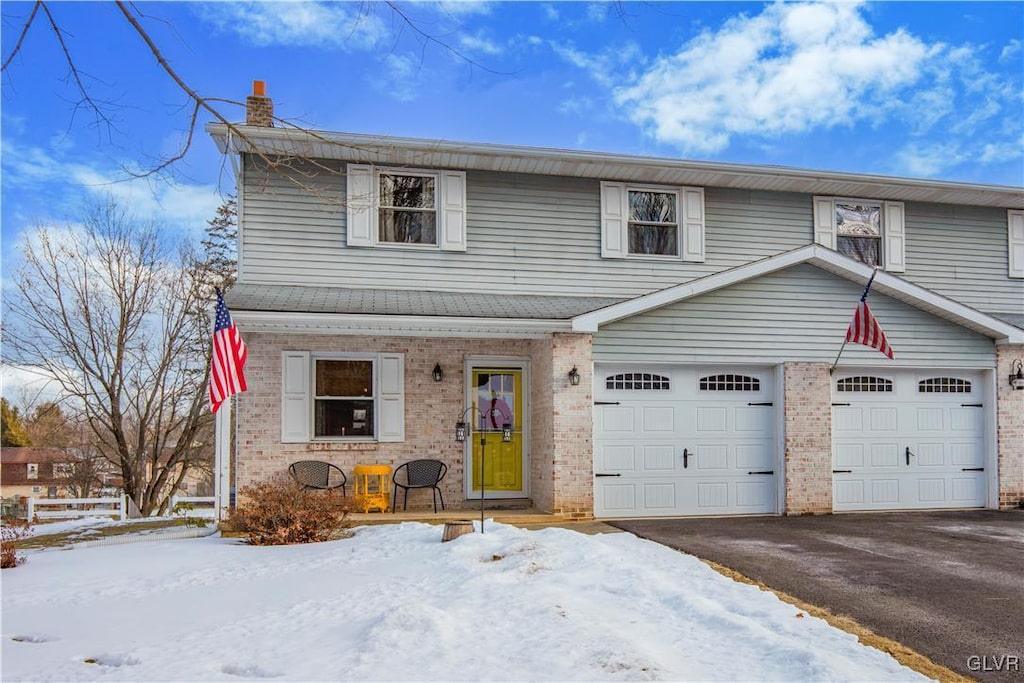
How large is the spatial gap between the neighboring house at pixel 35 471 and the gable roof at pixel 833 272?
16.6 m

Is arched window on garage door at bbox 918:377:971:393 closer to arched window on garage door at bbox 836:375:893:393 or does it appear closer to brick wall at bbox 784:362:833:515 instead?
arched window on garage door at bbox 836:375:893:393

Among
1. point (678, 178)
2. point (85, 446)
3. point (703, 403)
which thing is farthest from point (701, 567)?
point (85, 446)

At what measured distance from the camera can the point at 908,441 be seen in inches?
455

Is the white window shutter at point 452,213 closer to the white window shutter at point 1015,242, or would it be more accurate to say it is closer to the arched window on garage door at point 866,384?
the arched window on garage door at point 866,384

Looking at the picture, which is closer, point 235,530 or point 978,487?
point 235,530

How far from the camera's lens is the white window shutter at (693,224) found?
12.1 meters

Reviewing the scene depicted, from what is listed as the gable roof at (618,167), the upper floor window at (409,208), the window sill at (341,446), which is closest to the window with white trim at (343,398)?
the window sill at (341,446)

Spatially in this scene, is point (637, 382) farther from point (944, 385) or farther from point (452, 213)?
point (944, 385)

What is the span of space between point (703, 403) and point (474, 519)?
3.89 meters

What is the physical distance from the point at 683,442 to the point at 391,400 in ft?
14.4

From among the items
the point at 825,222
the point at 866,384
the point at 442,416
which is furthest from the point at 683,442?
the point at 825,222

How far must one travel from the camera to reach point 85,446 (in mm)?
20312

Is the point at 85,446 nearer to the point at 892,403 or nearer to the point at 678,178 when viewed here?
the point at 678,178

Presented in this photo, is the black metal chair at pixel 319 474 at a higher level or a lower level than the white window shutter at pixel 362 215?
lower
